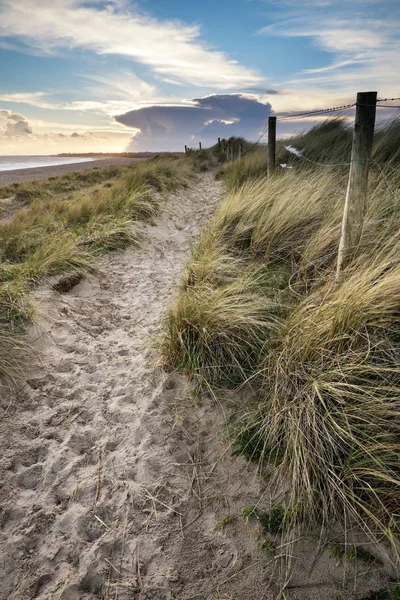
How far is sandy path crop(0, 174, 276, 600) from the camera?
5.66 feet

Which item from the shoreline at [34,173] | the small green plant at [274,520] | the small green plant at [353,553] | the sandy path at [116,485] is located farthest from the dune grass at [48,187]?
the small green plant at [353,553]

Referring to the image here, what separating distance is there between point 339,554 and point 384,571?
0.62 ft

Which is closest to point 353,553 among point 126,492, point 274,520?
point 274,520

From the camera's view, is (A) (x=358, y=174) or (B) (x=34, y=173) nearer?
(A) (x=358, y=174)

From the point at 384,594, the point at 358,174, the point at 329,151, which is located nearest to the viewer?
the point at 384,594

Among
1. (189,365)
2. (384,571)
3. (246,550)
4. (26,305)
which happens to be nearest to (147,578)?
(246,550)

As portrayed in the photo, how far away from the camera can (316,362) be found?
2.21 meters

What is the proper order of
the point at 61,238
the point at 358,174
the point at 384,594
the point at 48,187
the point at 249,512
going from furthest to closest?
the point at 48,187
the point at 61,238
the point at 358,174
the point at 249,512
the point at 384,594

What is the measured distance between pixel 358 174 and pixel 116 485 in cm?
300

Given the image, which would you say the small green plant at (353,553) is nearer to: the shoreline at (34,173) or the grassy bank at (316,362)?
the grassy bank at (316,362)

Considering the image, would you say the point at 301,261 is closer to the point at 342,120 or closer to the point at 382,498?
the point at 382,498

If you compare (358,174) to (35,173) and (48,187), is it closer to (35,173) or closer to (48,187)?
(48,187)

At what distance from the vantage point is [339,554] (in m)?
1.63

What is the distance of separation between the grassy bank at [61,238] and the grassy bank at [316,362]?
163cm
